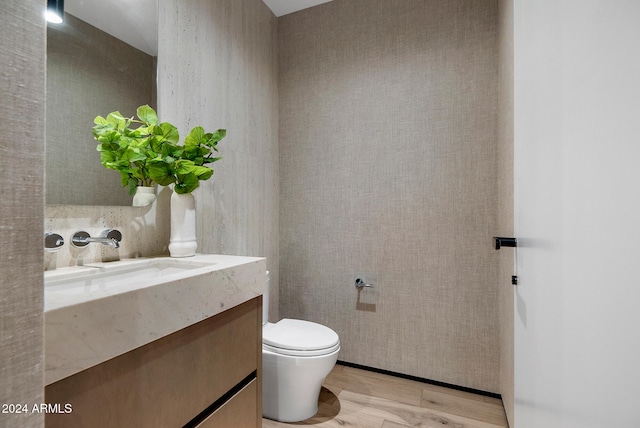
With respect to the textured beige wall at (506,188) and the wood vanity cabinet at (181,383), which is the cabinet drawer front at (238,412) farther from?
the textured beige wall at (506,188)

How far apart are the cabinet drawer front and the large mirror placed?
0.92 meters

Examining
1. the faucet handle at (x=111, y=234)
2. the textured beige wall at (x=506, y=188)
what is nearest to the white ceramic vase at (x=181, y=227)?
the faucet handle at (x=111, y=234)

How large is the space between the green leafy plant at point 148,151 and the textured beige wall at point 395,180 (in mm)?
1056

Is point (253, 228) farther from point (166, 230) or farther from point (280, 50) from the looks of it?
point (280, 50)

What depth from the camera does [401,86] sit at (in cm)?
203

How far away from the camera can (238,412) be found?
1055 millimetres

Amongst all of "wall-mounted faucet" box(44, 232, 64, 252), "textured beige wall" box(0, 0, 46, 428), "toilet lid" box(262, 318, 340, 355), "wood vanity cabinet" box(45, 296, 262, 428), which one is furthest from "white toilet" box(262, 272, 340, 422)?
"textured beige wall" box(0, 0, 46, 428)

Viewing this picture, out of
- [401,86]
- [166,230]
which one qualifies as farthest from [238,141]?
[401,86]

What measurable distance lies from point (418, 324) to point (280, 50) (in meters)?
2.31

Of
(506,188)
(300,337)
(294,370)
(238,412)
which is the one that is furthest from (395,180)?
(238,412)

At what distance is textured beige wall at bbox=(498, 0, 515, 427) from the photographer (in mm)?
1390

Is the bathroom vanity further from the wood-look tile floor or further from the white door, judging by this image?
the white door

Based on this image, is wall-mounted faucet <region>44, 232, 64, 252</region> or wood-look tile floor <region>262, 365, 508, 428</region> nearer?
wall-mounted faucet <region>44, 232, 64, 252</region>

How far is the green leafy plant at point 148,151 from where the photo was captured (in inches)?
48.9
